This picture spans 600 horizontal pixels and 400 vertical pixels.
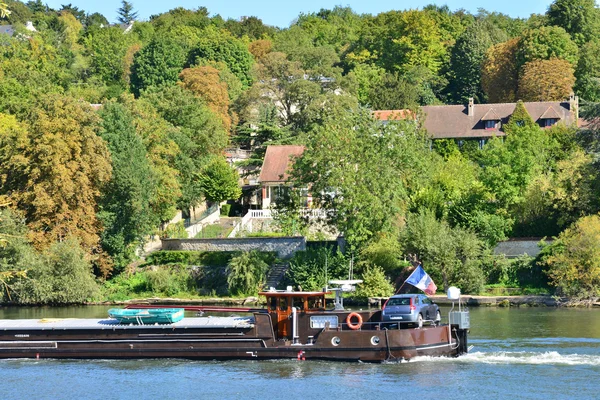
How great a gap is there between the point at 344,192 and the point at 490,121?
1698 inches

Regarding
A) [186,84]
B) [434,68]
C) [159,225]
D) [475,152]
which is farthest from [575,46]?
[159,225]

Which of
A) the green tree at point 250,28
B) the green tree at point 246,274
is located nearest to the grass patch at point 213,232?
the green tree at point 246,274

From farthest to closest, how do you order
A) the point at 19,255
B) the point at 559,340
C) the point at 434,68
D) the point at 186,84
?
the point at 434,68
the point at 186,84
the point at 19,255
the point at 559,340

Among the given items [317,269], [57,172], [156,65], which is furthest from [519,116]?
[57,172]

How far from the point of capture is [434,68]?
136875 millimetres

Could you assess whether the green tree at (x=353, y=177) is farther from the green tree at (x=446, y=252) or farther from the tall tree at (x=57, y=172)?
the tall tree at (x=57, y=172)

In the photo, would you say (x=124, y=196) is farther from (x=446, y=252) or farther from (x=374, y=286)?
(x=446, y=252)

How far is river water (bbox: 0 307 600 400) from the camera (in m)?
40.9

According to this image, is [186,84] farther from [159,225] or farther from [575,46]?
[575,46]

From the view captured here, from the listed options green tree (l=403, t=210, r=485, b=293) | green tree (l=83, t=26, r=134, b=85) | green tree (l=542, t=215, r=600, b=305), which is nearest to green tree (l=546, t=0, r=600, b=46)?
green tree (l=83, t=26, r=134, b=85)

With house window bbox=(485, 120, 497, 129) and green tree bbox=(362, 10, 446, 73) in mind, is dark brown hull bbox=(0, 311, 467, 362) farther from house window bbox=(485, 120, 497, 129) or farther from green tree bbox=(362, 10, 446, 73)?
green tree bbox=(362, 10, 446, 73)

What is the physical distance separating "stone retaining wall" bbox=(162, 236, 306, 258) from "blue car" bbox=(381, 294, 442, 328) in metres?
26.0

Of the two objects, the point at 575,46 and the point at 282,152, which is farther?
the point at 575,46

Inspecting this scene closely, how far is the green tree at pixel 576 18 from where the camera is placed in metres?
129
